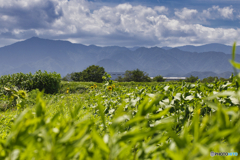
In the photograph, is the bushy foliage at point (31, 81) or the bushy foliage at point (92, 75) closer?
the bushy foliage at point (31, 81)

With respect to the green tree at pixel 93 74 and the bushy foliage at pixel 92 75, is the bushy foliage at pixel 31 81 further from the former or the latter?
the green tree at pixel 93 74

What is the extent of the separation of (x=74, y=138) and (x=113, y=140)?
118mm

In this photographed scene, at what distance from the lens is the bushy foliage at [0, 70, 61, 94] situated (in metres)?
12.6

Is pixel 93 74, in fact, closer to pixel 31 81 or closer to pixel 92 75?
pixel 92 75

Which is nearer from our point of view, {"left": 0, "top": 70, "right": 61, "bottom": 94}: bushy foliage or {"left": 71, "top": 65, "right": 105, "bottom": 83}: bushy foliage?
{"left": 0, "top": 70, "right": 61, "bottom": 94}: bushy foliage

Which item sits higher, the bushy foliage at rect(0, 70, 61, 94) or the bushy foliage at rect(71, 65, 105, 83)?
the bushy foliage at rect(0, 70, 61, 94)

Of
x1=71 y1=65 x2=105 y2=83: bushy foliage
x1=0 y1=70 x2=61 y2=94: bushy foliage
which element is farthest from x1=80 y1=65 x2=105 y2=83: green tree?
x1=0 y1=70 x2=61 y2=94: bushy foliage

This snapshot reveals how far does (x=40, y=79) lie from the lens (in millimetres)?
13148

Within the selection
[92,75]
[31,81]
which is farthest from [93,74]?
[31,81]

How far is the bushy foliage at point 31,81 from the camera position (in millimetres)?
12633

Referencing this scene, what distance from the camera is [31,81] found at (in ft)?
41.9

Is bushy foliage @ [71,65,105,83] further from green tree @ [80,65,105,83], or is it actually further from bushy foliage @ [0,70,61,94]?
bushy foliage @ [0,70,61,94]

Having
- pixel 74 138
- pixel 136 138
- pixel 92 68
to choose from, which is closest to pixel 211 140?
pixel 136 138

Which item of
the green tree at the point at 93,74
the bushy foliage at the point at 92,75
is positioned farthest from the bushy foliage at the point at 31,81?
the green tree at the point at 93,74
